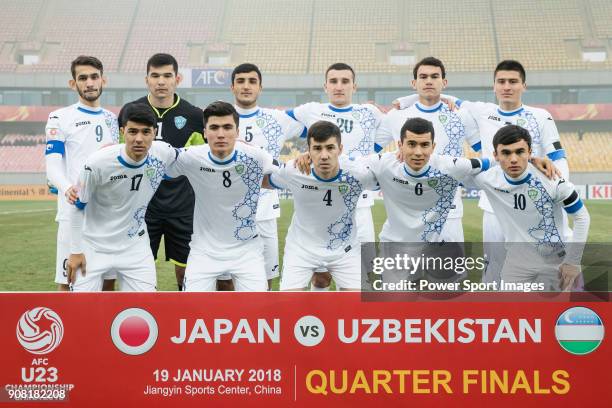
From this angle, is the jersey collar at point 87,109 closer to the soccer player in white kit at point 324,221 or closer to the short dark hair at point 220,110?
the short dark hair at point 220,110

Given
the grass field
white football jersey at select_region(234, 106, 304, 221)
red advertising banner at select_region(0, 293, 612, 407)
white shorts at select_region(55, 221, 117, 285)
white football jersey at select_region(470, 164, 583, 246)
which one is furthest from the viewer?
the grass field

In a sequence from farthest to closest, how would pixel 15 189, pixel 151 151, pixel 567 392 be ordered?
1. pixel 15 189
2. pixel 151 151
3. pixel 567 392

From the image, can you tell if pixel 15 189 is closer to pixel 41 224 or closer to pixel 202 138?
pixel 41 224

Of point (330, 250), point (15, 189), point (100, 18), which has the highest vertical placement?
point (100, 18)

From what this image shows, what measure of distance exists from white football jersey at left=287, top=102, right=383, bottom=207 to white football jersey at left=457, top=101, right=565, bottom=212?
0.88 metres

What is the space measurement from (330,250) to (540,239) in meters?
1.39

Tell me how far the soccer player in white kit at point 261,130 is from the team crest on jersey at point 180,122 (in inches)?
22.6

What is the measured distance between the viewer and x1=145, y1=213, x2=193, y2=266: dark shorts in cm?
507

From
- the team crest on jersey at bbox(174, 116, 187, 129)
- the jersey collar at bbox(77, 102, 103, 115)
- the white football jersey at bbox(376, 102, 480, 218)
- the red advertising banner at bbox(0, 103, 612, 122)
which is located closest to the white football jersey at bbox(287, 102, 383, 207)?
the white football jersey at bbox(376, 102, 480, 218)

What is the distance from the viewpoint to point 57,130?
16.9 ft

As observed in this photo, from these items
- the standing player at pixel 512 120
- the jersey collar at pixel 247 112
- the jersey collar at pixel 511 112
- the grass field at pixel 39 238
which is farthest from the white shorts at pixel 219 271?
the grass field at pixel 39 238

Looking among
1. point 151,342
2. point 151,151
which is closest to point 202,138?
point 151,151

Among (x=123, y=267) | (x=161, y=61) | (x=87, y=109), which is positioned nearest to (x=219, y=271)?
(x=123, y=267)

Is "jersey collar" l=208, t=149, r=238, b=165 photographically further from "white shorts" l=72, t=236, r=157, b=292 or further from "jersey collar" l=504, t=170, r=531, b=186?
"jersey collar" l=504, t=170, r=531, b=186
